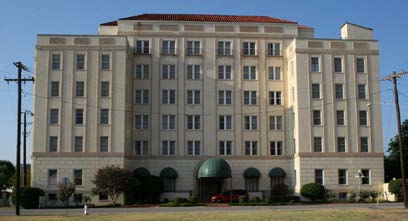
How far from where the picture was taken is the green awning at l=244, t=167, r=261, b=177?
62469mm

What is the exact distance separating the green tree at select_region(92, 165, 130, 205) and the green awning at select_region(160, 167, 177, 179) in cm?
736

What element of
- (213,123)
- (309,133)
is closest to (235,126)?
(213,123)

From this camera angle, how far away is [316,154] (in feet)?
196

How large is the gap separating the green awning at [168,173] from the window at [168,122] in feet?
16.0

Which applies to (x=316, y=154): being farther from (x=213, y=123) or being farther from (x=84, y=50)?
(x=84, y=50)

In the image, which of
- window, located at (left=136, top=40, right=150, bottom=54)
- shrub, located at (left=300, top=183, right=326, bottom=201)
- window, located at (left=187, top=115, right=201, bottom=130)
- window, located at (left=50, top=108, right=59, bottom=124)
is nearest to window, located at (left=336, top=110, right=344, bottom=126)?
shrub, located at (left=300, top=183, right=326, bottom=201)

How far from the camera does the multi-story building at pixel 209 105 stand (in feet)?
194

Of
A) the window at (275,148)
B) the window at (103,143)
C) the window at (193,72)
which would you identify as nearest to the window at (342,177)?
the window at (275,148)

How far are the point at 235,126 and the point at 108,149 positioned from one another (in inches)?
596

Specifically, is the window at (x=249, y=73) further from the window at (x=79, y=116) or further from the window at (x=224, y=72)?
the window at (x=79, y=116)

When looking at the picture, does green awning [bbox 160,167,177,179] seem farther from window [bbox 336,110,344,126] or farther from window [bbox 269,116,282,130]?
window [bbox 336,110,344,126]

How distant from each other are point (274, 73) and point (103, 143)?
858 inches

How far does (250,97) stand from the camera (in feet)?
214

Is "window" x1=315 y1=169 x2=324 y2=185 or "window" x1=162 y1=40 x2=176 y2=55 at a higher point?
"window" x1=162 y1=40 x2=176 y2=55
